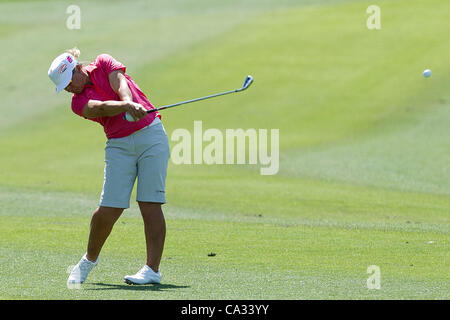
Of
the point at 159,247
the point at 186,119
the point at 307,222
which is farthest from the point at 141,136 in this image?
the point at 186,119

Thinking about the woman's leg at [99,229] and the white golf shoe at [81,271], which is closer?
the white golf shoe at [81,271]

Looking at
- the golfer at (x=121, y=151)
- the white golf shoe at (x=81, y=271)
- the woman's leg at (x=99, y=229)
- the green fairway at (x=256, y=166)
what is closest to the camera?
the white golf shoe at (x=81, y=271)

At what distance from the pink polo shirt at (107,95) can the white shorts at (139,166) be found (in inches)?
2.3

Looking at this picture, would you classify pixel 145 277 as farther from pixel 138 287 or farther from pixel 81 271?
pixel 81 271

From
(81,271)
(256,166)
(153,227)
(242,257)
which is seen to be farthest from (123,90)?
Answer: (256,166)

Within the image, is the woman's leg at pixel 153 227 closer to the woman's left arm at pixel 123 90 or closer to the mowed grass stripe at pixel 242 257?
the mowed grass stripe at pixel 242 257

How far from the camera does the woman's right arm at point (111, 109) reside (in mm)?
7543

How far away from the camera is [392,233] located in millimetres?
11016

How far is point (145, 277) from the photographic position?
7723 mm

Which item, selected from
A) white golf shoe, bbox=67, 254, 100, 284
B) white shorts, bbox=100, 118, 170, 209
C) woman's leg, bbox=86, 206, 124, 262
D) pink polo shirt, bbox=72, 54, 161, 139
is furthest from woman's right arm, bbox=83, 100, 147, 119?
white golf shoe, bbox=67, 254, 100, 284

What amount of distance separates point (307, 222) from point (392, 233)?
1701mm

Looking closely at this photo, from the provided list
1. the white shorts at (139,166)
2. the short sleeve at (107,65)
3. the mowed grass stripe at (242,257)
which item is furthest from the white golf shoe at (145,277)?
the short sleeve at (107,65)

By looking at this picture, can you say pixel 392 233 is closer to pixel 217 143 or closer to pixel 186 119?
pixel 217 143
